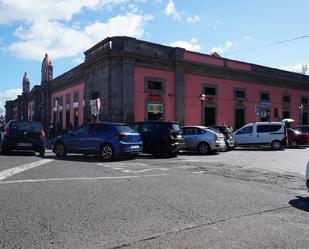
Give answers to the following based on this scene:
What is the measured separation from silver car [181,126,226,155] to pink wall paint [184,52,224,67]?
519 inches

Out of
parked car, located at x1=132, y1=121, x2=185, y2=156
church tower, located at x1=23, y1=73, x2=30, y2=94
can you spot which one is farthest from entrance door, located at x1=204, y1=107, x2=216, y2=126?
church tower, located at x1=23, y1=73, x2=30, y2=94

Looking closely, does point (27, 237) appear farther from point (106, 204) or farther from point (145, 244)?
point (106, 204)

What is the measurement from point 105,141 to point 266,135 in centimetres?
1267

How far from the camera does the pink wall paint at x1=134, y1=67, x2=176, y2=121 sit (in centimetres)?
2861

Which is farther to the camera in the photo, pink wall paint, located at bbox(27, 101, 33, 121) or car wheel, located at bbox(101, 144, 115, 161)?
pink wall paint, located at bbox(27, 101, 33, 121)

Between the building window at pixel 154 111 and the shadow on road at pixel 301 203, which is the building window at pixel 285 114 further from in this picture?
the shadow on road at pixel 301 203

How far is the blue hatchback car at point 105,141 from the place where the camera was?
48.3 ft

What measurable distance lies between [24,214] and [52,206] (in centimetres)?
63

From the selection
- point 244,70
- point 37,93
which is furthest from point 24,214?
point 37,93

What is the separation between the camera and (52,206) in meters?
6.42

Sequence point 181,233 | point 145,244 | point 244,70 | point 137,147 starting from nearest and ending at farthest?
point 145,244 → point 181,233 → point 137,147 → point 244,70

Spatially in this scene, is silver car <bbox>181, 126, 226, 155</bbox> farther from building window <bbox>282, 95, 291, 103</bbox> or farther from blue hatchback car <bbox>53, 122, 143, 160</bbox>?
building window <bbox>282, 95, 291, 103</bbox>

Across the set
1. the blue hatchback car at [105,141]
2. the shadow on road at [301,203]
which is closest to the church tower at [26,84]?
the blue hatchback car at [105,141]

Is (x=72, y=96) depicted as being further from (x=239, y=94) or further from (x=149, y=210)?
(x=149, y=210)
